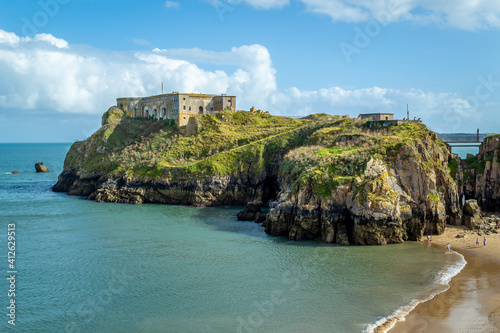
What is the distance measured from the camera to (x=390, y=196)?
42406 millimetres

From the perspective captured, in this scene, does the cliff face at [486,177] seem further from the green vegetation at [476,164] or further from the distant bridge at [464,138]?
the distant bridge at [464,138]

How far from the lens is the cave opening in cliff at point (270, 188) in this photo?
68000 mm

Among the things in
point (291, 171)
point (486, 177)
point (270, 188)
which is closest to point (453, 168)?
point (486, 177)

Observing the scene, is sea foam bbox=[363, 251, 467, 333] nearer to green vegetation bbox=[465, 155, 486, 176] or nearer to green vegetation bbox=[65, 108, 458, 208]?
green vegetation bbox=[65, 108, 458, 208]

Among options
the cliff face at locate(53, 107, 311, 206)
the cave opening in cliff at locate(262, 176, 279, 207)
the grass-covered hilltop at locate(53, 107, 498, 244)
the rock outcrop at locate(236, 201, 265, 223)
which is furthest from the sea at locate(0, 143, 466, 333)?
the cave opening in cliff at locate(262, 176, 279, 207)

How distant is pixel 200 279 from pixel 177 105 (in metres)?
66.6

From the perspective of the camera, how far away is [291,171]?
52.8m

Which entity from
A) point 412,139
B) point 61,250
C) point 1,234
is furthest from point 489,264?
point 1,234

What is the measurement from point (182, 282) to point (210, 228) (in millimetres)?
17428

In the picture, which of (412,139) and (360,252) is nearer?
(360,252)

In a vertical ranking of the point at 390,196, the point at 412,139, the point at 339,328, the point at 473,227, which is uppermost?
the point at 412,139

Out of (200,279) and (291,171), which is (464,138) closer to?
(291,171)

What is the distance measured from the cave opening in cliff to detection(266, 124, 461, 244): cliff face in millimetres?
18067

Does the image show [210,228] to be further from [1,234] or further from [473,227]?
[473,227]
